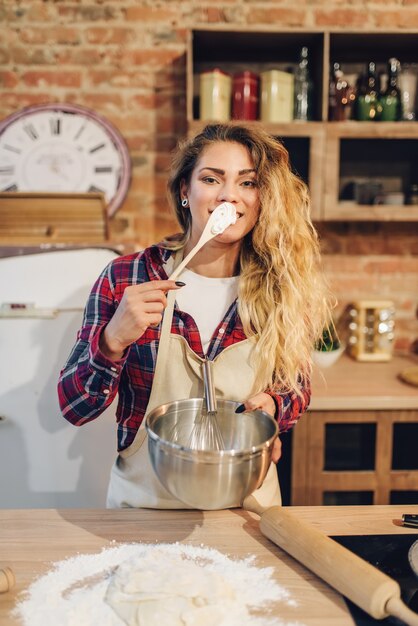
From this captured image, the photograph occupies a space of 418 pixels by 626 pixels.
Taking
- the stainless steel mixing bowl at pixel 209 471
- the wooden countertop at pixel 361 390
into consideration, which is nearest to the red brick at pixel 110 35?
the wooden countertop at pixel 361 390

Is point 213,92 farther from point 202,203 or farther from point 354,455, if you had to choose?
point 354,455

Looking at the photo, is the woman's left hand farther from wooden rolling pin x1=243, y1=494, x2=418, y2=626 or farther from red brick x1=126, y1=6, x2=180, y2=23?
red brick x1=126, y1=6, x2=180, y2=23

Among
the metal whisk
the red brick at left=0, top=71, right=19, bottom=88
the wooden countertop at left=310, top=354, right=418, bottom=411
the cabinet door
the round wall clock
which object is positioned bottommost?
the cabinet door

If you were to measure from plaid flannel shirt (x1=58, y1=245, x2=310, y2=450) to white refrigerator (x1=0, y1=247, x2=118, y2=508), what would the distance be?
1.79ft

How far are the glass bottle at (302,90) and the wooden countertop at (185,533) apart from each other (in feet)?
5.65

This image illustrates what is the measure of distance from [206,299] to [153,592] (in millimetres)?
775

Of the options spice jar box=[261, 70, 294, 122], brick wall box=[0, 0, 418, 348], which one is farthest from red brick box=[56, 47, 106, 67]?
spice jar box=[261, 70, 294, 122]

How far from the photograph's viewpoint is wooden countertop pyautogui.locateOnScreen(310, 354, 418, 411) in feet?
7.17

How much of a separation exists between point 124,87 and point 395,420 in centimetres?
179

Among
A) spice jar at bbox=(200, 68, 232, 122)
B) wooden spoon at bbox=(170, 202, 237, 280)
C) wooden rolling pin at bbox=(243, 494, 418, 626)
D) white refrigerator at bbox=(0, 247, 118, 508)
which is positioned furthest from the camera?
spice jar at bbox=(200, 68, 232, 122)

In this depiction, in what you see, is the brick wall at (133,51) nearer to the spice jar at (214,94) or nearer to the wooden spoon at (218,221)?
the spice jar at (214,94)

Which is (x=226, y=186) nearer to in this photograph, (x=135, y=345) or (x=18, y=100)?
(x=135, y=345)

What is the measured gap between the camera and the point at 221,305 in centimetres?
155

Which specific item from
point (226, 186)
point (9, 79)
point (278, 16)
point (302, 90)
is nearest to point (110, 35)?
point (9, 79)
